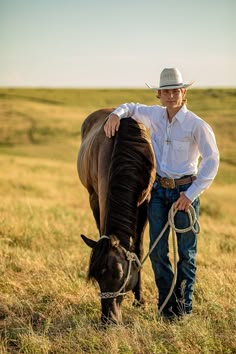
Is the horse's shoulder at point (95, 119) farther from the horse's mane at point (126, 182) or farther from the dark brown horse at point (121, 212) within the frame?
the horse's mane at point (126, 182)

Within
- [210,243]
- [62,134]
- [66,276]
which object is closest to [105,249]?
[66,276]

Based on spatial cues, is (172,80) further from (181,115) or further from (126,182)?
(126,182)

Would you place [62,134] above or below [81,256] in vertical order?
below

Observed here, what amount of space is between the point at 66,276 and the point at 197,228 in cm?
172

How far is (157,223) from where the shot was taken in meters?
5.07

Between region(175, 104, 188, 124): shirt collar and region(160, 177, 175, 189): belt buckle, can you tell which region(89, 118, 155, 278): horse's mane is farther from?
region(175, 104, 188, 124): shirt collar

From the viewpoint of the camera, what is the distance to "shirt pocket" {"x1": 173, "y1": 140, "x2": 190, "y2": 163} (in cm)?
487

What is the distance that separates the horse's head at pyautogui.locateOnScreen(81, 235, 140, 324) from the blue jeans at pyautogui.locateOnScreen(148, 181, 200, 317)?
63 cm

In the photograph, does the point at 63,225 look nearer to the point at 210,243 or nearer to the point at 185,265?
the point at 210,243

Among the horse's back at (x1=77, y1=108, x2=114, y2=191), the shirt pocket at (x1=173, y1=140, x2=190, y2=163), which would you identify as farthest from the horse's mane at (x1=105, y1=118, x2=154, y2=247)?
the horse's back at (x1=77, y1=108, x2=114, y2=191)

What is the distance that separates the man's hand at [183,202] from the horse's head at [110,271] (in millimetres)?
625

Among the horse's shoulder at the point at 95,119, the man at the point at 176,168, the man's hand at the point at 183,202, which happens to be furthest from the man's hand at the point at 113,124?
the horse's shoulder at the point at 95,119

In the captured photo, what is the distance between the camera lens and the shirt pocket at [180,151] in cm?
487

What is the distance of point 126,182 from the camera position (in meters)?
4.82
